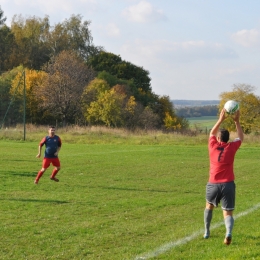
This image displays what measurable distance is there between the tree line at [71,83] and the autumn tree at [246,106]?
807 cm

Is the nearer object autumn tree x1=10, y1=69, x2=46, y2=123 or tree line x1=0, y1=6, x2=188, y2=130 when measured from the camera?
tree line x1=0, y1=6, x2=188, y2=130

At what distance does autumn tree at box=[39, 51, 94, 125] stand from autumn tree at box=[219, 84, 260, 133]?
20.0m

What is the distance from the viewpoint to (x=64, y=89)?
205 feet

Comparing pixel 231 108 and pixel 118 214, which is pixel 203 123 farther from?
pixel 231 108

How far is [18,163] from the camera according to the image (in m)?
23.0

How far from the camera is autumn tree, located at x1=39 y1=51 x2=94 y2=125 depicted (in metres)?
61.9

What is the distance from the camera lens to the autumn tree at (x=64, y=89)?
61906mm

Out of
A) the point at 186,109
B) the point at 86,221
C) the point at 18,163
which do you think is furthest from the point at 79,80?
the point at 186,109

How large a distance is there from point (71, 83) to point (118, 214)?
52.6 meters

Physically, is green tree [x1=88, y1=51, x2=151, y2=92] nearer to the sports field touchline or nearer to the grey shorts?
the sports field touchline

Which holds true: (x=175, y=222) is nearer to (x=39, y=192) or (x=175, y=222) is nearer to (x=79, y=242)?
(x=79, y=242)

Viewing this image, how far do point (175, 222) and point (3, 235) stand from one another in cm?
334

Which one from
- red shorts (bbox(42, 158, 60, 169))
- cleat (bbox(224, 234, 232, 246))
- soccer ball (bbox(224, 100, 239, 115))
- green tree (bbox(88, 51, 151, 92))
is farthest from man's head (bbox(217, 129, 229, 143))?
green tree (bbox(88, 51, 151, 92))

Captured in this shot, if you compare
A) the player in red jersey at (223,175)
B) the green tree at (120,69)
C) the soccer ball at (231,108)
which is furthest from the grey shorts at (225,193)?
the green tree at (120,69)
